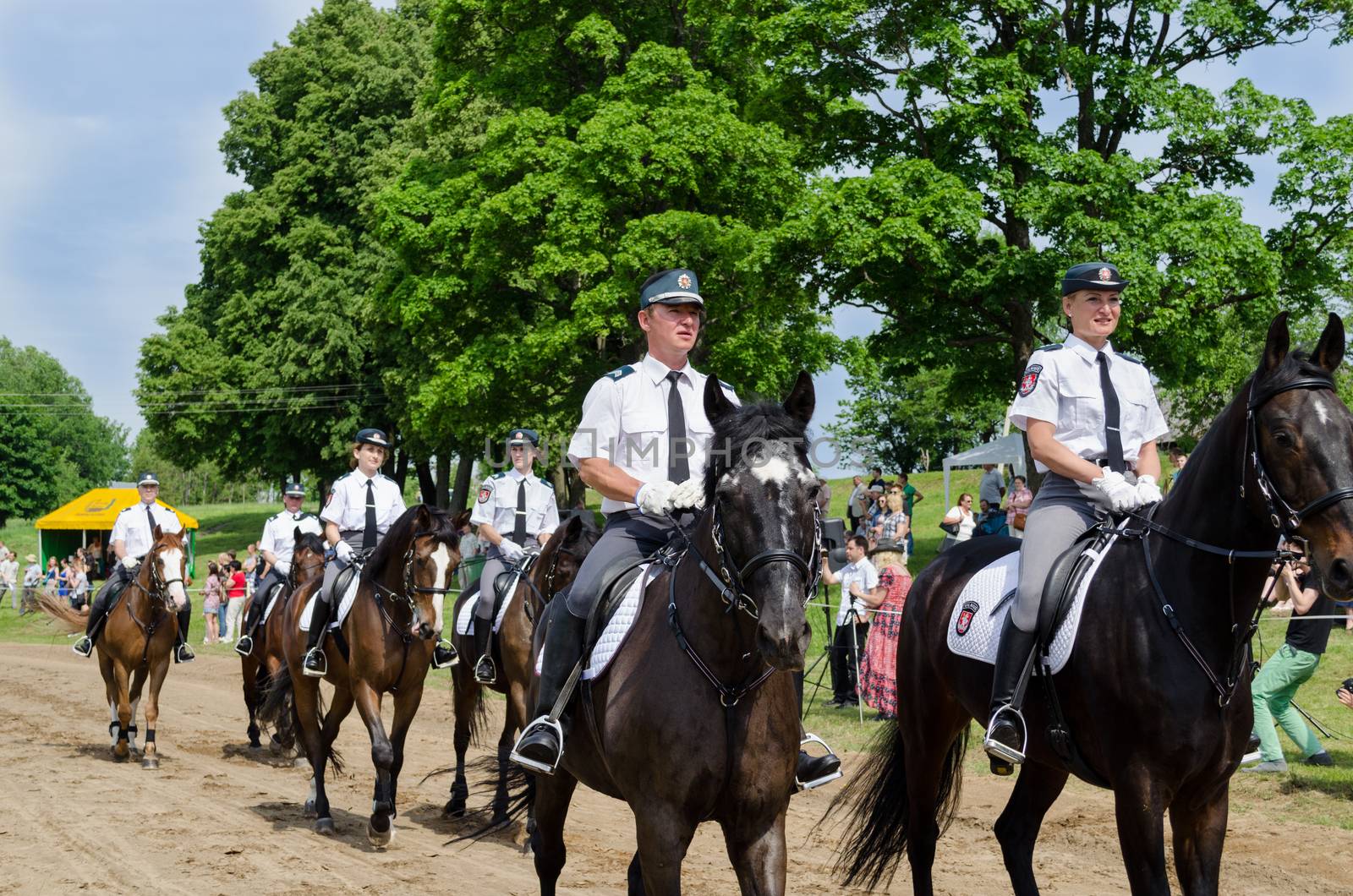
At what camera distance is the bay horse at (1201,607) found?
15.1 ft

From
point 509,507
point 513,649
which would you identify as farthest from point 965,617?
point 509,507

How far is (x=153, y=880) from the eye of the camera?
316 inches

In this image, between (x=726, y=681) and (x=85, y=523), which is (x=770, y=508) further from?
(x=85, y=523)

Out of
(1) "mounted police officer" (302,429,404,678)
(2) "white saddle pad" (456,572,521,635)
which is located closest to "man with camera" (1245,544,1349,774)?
(2) "white saddle pad" (456,572,521,635)

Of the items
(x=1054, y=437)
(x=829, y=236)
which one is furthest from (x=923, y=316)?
(x=1054, y=437)

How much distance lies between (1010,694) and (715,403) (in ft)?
7.76

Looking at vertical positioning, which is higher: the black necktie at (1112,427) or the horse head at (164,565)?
the black necktie at (1112,427)

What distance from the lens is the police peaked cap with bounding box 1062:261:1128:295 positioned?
20.3 feet

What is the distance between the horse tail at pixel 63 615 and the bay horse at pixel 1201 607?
48.1ft

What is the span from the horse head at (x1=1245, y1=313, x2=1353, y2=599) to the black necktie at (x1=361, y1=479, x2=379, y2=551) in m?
8.33

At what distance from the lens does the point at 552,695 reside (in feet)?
17.8

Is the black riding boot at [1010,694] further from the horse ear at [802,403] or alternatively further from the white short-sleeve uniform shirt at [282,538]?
the white short-sleeve uniform shirt at [282,538]

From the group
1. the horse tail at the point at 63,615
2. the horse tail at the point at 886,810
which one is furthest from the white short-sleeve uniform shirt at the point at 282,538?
the horse tail at the point at 886,810

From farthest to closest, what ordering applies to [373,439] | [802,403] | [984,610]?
[373,439]
[984,610]
[802,403]
